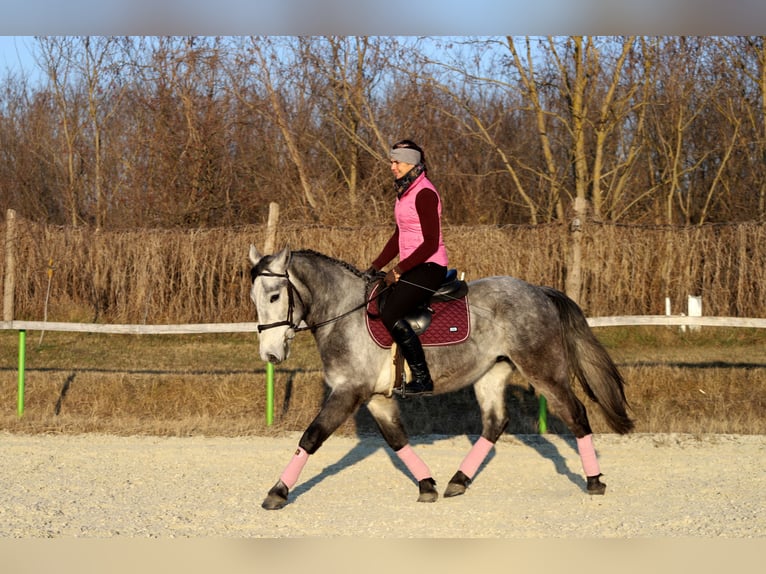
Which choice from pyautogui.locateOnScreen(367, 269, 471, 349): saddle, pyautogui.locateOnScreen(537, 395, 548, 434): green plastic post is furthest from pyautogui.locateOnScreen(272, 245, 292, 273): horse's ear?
pyautogui.locateOnScreen(537, 395, 548, 434): green plastic post

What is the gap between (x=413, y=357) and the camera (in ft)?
23.2

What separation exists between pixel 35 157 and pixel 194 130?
31.6 ft

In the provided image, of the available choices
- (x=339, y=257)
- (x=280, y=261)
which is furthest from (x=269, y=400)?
(x=339, y=257)

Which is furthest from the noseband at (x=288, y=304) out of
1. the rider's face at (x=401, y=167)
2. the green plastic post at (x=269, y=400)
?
the green plastic post at (x=269, y=400)

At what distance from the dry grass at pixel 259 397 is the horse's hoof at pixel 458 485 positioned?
10.6ft

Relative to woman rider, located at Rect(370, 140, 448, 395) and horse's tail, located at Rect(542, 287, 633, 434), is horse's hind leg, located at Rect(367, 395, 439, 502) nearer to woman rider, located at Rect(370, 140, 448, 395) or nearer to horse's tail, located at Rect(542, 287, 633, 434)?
woman rider, located at Rect(370, 140, 448, 395)

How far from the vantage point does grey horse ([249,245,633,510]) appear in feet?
22.7

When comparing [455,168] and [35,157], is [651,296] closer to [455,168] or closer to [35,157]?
[455,168]

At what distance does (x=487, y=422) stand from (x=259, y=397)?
492cm

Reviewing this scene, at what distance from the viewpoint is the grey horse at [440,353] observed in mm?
6934

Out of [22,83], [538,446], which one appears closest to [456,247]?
[538,446]

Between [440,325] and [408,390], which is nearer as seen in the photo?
[408,390]

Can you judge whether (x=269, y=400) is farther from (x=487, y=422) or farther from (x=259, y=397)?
(x=487, y=422)

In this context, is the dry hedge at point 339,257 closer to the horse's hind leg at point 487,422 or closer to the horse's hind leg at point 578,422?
the horse's hind leg at point 487,422
